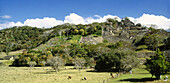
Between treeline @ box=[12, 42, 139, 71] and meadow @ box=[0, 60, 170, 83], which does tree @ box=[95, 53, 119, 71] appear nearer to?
treeline @ box=[12, 42, 139, 71]

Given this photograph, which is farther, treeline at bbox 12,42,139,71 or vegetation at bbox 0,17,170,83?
treeline at bbox 12,42,139,71

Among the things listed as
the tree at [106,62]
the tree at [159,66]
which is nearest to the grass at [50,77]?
the tree at [106,62]

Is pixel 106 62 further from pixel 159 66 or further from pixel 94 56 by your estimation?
pixel 94 56

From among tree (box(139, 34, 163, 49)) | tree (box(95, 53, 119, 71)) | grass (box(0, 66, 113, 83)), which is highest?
tree (box(139, 34, 163, 49))

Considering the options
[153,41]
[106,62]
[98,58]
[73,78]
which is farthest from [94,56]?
[73,78]

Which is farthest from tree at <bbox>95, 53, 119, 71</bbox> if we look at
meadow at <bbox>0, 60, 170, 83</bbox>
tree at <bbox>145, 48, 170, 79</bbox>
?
tree at <bbox>145, 48, 170, 79</bbox>

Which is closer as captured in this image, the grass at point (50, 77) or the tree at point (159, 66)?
the tree at point (159, 66)

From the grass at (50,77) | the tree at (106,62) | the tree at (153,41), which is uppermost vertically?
the tree at (153,41)

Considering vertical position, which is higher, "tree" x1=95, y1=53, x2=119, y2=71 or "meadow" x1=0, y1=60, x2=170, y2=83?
"tree" x1=95, y1=53, x2=119, y2=71

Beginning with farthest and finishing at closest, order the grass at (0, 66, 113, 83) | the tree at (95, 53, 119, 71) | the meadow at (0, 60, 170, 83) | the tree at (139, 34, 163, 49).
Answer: the tree at (139, 34, 163, 49)
the tree at (95, 53, 119, 71)
the grass at (0, 66, 113, 83)
the meadow at (0, 60, 170, 83)

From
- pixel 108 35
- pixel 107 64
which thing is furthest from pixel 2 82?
pixel 108 35

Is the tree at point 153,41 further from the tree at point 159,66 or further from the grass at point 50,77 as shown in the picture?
the tree at point 159,66

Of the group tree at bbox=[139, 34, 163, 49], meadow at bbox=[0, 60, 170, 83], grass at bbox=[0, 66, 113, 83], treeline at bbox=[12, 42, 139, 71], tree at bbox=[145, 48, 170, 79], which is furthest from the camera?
tree at bbox=[139, 34, 163, 49]

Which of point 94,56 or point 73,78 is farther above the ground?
point 94,56
